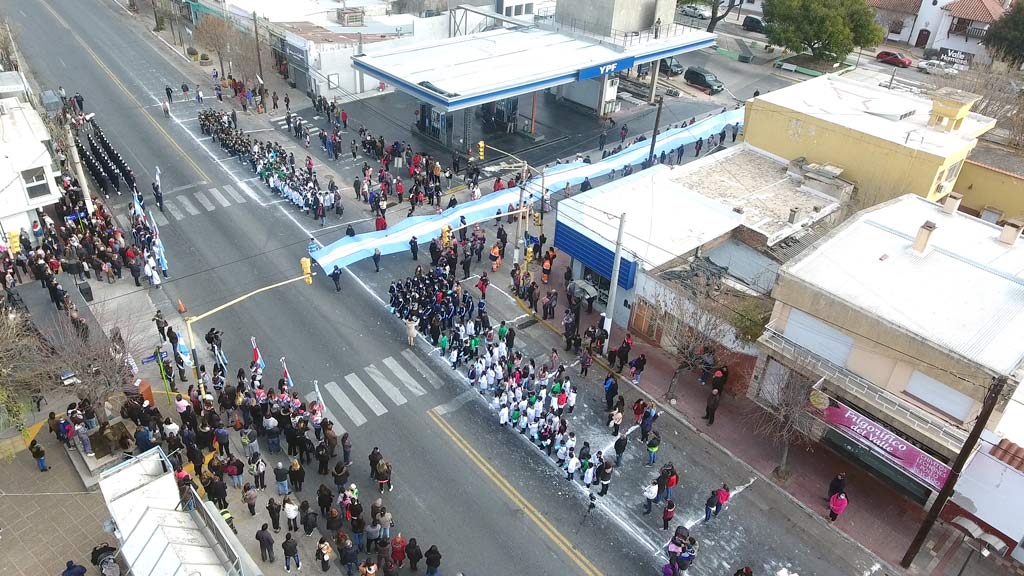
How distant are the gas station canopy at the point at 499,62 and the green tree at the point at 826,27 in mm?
12832

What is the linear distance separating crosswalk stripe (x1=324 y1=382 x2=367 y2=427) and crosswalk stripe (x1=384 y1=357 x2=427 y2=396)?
6.40 feet

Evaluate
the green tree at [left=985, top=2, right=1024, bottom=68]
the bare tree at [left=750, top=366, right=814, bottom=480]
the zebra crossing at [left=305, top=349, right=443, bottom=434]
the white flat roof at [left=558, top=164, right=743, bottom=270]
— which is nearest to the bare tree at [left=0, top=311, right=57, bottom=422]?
the zebra crossing at [left=305, top=349, right=443, bottom=434]

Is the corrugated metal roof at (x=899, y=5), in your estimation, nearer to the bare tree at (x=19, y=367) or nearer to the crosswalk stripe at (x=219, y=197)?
the crosswalk stripe at (x=219, y=197)

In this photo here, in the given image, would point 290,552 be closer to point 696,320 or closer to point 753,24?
point 696,320

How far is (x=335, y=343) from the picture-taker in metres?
25.9

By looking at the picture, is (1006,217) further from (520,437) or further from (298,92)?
(298,92)

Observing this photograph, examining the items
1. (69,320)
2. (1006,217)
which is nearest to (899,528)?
(1006,217)

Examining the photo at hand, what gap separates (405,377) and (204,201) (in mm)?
17121

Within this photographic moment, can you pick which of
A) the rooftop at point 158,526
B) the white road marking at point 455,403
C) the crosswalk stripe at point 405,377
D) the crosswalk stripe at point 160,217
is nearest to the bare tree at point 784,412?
the white road marking at point 455,403

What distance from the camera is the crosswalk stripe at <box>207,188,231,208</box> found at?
113 feet

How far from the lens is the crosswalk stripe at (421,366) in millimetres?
24344

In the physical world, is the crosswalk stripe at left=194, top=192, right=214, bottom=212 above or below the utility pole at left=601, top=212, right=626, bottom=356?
below

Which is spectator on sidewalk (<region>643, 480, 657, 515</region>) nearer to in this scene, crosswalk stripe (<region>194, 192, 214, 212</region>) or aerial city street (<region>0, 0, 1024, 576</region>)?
aerial city street (<region>0, 0, 1024, 576</region>)

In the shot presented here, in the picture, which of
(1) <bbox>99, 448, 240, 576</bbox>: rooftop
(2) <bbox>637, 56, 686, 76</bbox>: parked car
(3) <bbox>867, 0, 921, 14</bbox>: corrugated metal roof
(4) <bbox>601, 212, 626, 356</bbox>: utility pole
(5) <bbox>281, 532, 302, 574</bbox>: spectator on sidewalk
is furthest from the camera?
(3) <bbox>867, 0, 921, 14</bbox>: corrugated metal roof
